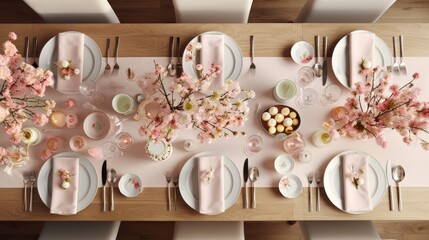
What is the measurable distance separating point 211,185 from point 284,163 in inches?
15.2

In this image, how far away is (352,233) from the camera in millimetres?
2090

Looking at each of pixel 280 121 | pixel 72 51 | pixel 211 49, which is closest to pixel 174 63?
pixel 211 49

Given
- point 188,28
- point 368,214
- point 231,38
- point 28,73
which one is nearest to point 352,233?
point 368,214

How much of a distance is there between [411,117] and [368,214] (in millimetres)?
658

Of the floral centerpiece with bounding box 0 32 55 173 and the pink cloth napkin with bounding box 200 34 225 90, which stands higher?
the pink cloth napkin with bounding box 200 34 225 90

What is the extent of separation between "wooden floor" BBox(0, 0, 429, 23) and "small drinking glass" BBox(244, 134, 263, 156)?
55.7 inches

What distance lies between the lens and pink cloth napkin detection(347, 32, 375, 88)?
6.26 ft

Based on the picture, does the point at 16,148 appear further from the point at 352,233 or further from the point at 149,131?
the point at 352,233

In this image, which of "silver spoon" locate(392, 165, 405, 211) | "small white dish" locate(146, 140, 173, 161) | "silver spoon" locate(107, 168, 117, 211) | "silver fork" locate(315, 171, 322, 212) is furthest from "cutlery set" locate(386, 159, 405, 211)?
"silver spoon" locate(107, 168, 117, 211)

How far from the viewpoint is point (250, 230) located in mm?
2846

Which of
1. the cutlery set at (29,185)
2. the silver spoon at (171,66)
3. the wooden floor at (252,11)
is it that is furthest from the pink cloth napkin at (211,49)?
the wooden floor at (252,11)

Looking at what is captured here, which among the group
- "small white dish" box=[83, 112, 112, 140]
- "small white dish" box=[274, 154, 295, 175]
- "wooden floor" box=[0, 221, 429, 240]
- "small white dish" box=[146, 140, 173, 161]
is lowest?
"wooden floor" box=[0, 221, 429, 240]

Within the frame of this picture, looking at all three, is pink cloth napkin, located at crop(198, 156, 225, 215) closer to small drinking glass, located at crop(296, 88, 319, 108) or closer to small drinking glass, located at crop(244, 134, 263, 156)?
small drinking glass, located at crop(244, 134, 263, 156)

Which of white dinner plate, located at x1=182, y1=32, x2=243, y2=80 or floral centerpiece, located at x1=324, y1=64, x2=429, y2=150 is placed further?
white dinner plate, located at x1=182, y1=32, x2=243, y2=80
